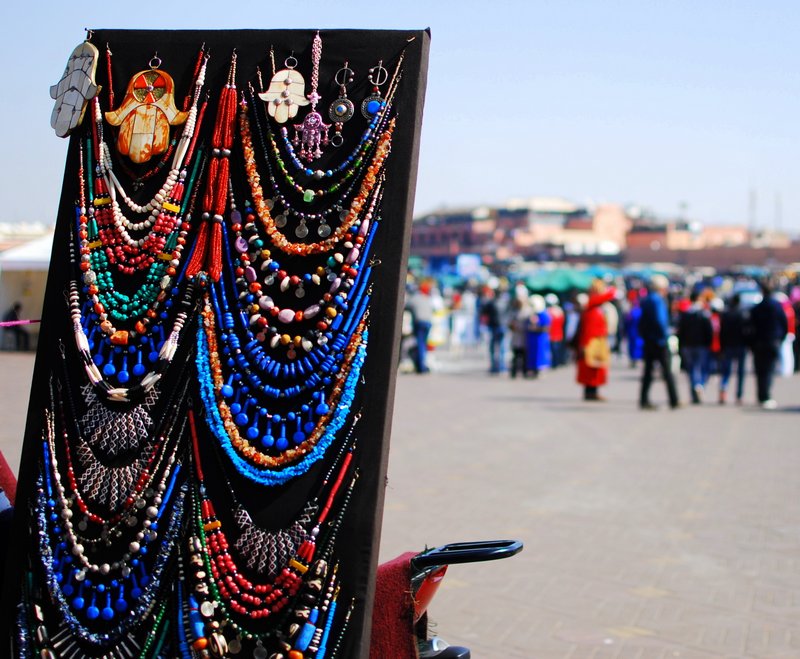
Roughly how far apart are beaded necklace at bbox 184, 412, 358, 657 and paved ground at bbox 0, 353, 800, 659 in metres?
2.47

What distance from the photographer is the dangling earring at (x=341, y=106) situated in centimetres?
217

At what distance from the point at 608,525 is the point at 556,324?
12374 mm

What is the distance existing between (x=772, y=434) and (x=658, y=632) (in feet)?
22.5

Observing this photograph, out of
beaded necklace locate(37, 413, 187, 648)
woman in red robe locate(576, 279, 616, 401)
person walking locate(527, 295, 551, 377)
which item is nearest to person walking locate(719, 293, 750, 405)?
woman in red robe locate(576, 279, 616, 401)

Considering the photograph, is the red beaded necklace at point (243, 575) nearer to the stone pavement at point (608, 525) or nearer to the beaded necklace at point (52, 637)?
the beaded necklace at point (52, 637)

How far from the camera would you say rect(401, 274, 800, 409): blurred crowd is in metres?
12.9

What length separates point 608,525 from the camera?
6.69m

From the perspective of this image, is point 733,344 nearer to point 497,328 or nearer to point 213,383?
point 497,328

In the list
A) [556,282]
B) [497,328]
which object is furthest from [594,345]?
[556,282]

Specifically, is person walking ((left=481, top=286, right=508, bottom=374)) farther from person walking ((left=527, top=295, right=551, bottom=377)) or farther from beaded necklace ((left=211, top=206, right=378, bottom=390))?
beaded necklace ((left=211, top=206, right=378, bottom=390))

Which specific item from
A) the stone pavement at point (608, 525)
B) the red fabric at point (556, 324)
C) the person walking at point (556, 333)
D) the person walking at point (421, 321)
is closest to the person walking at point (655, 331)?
the stone pavement at point (608, 525)

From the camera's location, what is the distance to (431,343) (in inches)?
728

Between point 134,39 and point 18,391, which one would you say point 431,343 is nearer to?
point 18,391

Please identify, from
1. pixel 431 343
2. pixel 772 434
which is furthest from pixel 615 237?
pixel 772 434
